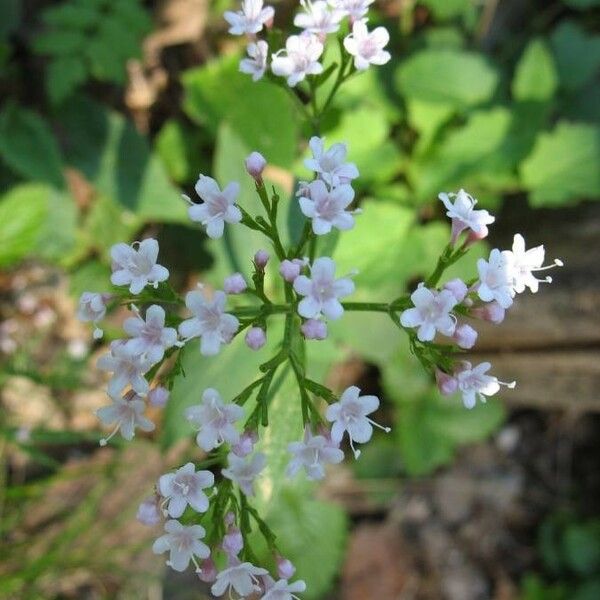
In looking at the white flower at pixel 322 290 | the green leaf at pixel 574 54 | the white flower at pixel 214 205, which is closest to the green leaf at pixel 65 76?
the white flower at pixel 214 205

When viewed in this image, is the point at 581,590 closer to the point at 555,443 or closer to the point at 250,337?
the point at 555,443

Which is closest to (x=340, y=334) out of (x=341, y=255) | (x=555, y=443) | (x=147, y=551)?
(x=341, y=255)

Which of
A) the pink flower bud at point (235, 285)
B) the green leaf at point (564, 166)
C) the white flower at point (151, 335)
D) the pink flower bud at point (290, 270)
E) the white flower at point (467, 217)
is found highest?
the white flower at point (467, 217)

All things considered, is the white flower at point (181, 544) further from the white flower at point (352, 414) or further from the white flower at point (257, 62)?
the white flower at point (257, 62)

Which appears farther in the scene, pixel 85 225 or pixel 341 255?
pixel 85 225

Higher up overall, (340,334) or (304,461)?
(304,461)

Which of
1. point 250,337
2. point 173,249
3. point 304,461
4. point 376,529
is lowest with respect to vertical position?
point 376,529
